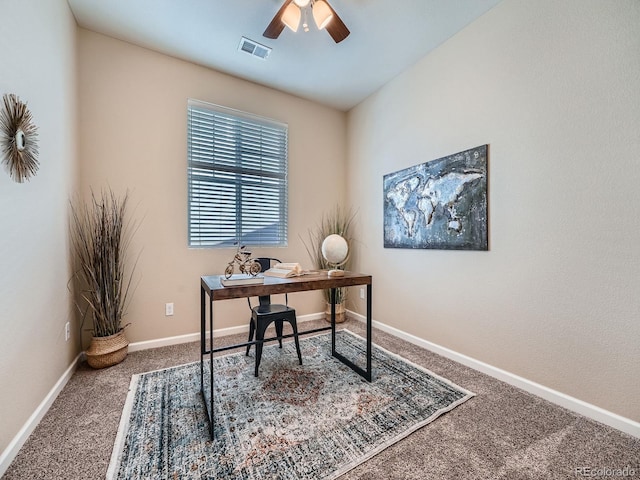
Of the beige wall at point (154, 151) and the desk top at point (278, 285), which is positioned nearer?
the desk top at point (278, 285)

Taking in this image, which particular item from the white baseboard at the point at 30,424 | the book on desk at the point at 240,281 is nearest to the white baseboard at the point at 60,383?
the white baseboard at the point at 30,424

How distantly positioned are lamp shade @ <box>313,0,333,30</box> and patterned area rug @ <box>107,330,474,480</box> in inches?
101

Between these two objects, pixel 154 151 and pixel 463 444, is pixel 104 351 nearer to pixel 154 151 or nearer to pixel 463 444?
pixel 154 151

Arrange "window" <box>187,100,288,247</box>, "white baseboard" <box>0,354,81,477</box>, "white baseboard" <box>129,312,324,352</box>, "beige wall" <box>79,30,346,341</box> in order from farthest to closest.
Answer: "window" <box>187,100,288,247</box> < "white baseboard" <box>129,312,324,352</box> < "beige wall" <box>79,30,346,341</box> < "white baseboard" <box>0,354,81,477</box>

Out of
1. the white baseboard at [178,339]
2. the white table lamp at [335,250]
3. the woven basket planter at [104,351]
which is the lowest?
the white baseboard at [178,339]

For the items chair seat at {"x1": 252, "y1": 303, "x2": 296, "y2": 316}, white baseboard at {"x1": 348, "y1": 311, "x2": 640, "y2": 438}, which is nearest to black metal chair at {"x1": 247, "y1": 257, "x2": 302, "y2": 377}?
chair seat at {"x1": 252, "y1": 303, "x2": 296, "y2": 316}

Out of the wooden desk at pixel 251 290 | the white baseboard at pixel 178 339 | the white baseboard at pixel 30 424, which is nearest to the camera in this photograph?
the white baseboard at pixel 30 424

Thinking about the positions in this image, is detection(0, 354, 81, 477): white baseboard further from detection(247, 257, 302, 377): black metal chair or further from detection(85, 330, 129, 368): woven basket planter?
detection(247, 257, 302, 377): black metal chair

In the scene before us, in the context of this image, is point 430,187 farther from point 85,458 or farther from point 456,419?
point 85,458

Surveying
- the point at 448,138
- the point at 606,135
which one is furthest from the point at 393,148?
the point at 606,135

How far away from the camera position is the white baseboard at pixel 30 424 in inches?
48.1

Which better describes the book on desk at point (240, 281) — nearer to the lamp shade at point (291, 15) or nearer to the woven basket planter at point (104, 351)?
the woven basket planter at point (104, 351)

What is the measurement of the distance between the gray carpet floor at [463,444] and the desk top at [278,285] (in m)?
0.92

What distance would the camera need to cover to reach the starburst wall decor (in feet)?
4.27
